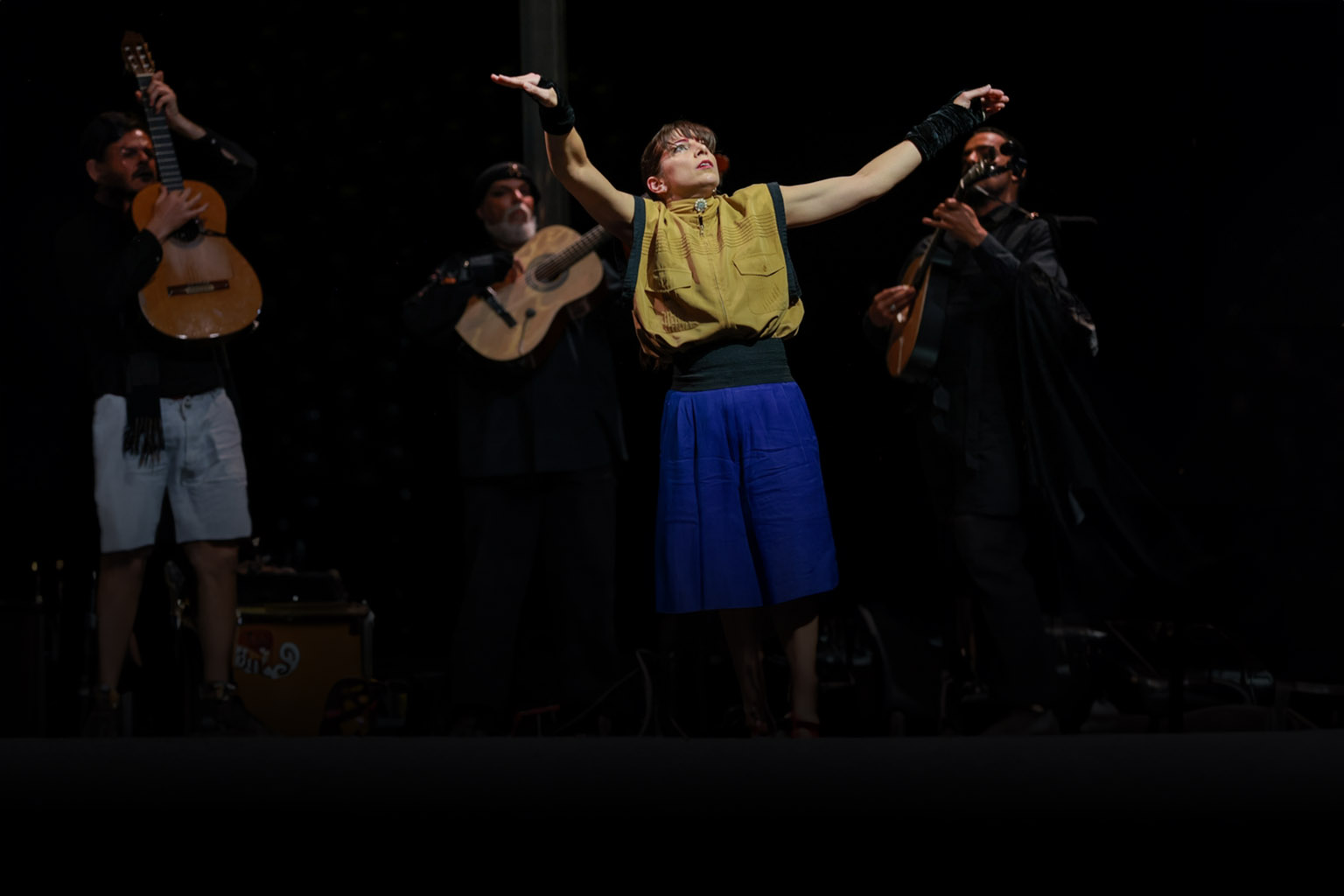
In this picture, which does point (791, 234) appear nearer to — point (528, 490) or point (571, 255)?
point (571, 255)

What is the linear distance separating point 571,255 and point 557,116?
2.72 feet

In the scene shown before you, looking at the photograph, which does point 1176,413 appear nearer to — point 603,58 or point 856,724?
point 856,724

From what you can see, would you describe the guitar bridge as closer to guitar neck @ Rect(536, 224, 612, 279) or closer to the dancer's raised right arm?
guitar neck @ Rect(536, 224, 612, 279)

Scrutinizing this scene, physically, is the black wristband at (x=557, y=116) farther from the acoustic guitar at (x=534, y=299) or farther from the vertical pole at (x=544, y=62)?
the vertical pole at (x=544, y=62)

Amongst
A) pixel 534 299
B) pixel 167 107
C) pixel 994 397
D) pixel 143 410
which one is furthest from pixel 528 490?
pixel 167 107

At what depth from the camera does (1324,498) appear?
3.88 metres

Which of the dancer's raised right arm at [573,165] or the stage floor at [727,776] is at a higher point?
the dancer's raised right arm at [573,165]

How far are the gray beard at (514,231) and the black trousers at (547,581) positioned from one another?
719 millimetres

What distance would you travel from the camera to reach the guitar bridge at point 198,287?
3.77 meters

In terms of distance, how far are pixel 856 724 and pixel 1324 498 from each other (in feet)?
4.97

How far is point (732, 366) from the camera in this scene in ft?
10.2

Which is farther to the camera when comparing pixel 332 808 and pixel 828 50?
pixel 828 50

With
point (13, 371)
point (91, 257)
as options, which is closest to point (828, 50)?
point (91, 257)

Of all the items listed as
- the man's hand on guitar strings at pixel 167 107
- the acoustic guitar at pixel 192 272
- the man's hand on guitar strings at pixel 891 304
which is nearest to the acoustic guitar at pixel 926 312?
the man's hand on guitar strings at pixel 891 304
